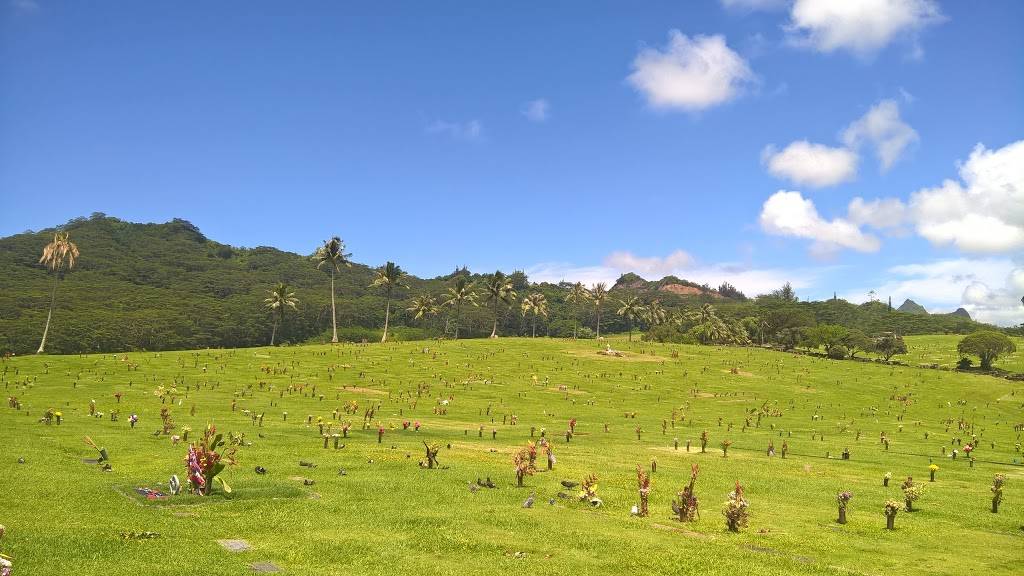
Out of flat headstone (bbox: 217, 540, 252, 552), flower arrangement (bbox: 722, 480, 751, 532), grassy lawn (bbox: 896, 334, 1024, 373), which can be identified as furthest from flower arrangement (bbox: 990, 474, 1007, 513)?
grassy lawn (bbox: 896, 334, 1024, 373)

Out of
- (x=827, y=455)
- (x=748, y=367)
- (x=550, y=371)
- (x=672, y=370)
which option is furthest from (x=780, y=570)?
(x=748, y=367)

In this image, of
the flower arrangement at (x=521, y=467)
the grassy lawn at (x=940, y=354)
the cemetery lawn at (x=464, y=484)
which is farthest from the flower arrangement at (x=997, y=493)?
the grassy lawn at (x=940, y=354)

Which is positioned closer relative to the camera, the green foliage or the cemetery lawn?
the cemetery lawn

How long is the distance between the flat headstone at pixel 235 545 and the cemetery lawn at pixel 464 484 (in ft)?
0.86

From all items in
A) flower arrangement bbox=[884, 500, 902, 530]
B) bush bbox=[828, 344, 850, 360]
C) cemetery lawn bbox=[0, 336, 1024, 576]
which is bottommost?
cemetery lawn bbox=[0, 336, 1024, 576]

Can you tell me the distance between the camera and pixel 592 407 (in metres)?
70.7

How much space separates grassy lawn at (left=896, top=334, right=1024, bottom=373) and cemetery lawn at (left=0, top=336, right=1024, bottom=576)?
56825mm

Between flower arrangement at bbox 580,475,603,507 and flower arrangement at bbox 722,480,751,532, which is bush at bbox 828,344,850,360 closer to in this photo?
flower arrangement at bbox 580,475,603,507

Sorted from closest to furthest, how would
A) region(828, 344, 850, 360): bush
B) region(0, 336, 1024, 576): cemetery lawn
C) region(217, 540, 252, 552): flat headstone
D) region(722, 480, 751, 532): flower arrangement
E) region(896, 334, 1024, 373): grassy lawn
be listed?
region(217, 540, 252, 552): flat headstone, region(0, 336, 1024, 576): cemetery lawn, region(722, 480, 751, 532): flower arrangement, region(896, 334, 1024, 373): grassy lawn, region(828, 344, 850, 360): bush

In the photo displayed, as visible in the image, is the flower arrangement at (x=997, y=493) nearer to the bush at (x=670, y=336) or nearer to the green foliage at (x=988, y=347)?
the green foliage at (x=988, y=347)

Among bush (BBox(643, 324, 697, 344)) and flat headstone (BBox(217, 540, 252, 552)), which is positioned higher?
bush (BBox(643, 324, 697, 344))

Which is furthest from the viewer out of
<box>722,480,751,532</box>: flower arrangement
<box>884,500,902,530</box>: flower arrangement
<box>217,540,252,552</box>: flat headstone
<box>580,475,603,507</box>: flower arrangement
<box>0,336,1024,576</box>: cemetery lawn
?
<box>580,475,603,507</box>: flower arrangement

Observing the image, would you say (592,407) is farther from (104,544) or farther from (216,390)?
(104,544)

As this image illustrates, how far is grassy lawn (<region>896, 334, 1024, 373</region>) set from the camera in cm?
12611
